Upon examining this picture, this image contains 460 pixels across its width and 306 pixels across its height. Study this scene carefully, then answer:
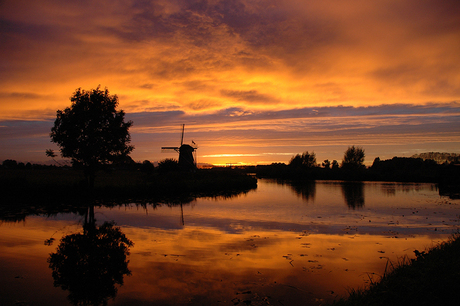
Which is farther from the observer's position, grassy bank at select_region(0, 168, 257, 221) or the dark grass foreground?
grassy bank at select_region(0, 168, 257, 221)

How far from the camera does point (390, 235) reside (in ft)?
41.8

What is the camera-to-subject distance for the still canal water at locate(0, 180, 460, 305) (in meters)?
6.70

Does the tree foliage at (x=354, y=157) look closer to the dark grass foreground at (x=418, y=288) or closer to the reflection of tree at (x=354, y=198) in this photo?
the reflection of tree at (x=354, y=198)

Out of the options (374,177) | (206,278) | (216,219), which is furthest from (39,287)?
(374,177)

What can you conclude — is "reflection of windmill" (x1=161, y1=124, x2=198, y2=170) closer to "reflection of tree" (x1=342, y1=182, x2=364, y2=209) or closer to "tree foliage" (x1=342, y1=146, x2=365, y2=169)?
"reflection of tree" (x1=342, y1=182, x2=364, y2=209)

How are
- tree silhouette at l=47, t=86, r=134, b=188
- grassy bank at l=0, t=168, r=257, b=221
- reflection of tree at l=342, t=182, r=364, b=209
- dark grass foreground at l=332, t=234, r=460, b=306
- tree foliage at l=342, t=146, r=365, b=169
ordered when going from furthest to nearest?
1. tree foliage at l=342, t=146, r=365, b=169
2. tree silhouette at l=47, t=86, r=134, b=188
3. reflection of tree at l=342, t=182, r=364, b=209
4. grassy bank at l=0, t=168, r=257, b=221
5. dark grass foreground at l=332, t=234, r=460, b=306

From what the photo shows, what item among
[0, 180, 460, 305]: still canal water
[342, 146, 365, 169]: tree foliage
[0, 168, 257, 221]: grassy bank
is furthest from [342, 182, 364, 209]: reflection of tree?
[342, 146, 365, 169]: tree foliage

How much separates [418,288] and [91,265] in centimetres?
808

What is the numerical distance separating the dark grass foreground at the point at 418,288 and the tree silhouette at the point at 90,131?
83.1 feet

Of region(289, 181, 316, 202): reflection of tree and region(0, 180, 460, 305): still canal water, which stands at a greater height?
region(0, 180, 460, 305): still canal water

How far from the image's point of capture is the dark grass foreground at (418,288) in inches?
207

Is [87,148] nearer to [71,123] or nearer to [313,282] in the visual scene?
[71,123]

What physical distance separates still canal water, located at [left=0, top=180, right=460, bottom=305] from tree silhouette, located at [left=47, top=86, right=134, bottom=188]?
11.4m

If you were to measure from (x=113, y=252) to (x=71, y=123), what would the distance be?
2102 centimetres
